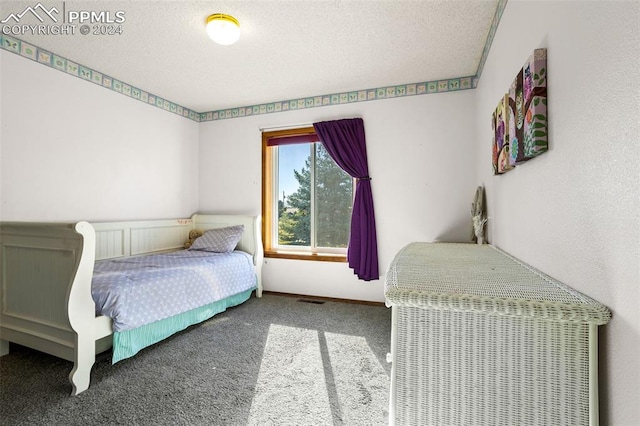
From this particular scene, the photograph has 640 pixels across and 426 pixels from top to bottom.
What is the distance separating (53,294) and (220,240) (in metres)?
1.65

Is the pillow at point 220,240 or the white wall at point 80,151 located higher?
the white wall at point 80,151

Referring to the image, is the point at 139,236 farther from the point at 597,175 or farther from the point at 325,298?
the point at 597,175

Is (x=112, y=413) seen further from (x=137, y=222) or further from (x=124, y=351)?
(x=137, y=222)

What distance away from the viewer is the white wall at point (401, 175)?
2.98m

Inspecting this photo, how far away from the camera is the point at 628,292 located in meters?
0.64

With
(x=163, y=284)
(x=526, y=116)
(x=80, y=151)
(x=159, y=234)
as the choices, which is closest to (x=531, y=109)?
(x=526, y=116)

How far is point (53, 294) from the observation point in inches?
70.4

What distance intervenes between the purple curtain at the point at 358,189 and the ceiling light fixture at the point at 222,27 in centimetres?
152

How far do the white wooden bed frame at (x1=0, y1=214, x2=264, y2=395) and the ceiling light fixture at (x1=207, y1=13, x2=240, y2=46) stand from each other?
148 centimetres

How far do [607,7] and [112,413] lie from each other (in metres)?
2.49

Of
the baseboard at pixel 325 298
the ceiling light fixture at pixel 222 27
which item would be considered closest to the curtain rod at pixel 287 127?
the ceiling light fixture at pixel 222 27

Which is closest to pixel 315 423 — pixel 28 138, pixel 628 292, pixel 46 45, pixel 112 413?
pixel 112 413

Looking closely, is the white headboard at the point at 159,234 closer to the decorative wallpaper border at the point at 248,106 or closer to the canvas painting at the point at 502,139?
the decorative wallpaper border at the point at 248,106

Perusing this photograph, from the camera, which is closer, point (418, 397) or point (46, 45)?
point (418, 397)
